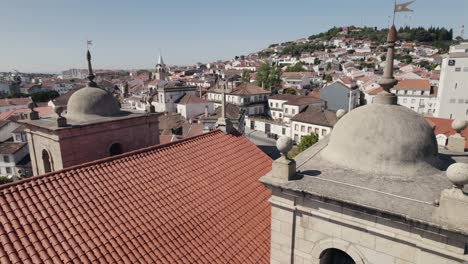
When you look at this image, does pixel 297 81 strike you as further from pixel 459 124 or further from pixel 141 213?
pixel 141 213

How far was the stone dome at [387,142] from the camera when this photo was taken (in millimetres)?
6527

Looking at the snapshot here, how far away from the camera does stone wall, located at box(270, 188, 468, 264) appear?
5195mm

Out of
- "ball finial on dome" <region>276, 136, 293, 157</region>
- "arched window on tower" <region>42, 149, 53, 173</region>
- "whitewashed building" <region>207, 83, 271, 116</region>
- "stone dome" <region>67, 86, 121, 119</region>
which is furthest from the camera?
"whitewashed building" <region>207, 83, 271, 116</region>

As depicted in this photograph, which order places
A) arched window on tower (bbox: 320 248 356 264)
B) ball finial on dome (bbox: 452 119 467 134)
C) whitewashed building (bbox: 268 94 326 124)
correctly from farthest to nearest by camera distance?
1. whitewashed building (bbox: 268 94 326 124)
2. ball finial on dome (bbox: 452 119 467 134)
3. arched window on tower (bbox: 320 248 356 264)

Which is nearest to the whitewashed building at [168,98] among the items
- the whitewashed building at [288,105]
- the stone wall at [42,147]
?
the whitewashed building at [288,105]

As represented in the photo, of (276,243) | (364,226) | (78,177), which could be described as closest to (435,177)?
(364,226)

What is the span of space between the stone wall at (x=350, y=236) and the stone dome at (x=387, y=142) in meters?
1.41

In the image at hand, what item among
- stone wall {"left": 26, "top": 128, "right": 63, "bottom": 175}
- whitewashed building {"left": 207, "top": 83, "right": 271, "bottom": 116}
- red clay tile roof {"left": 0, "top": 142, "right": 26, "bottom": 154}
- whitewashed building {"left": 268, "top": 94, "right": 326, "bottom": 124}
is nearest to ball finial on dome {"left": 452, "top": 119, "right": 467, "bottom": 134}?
stone wall {"left": 26, "top": 128, "right": 63, "bottom": 175}

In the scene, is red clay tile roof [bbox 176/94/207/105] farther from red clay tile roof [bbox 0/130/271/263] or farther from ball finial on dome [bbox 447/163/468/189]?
ball finial on dome [bbox 447/163/468/189]

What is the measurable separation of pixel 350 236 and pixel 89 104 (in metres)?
12.6

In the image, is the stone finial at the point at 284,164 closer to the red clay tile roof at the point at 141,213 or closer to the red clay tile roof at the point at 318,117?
the red clay tile roof at the point at 141,213

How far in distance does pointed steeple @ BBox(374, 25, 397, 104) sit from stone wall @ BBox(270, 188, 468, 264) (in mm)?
3222

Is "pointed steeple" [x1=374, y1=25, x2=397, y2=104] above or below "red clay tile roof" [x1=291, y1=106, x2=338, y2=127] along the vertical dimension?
above

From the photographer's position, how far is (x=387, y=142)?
21.4ft
